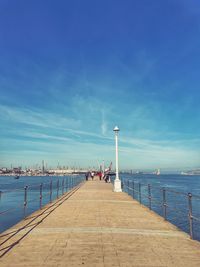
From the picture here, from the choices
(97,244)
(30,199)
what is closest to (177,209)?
(97,244)

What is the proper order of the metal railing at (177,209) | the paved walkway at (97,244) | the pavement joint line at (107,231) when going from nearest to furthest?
the paved walkway at (97,244)
the pavement joint line at (107,231)
the metal railing at (177,209)

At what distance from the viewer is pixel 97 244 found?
6109 millimetres

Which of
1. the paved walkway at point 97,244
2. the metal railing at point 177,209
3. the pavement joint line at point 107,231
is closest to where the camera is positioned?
the paved walkway at point 97,244

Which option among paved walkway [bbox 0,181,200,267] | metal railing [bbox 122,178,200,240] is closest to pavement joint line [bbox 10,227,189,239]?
paved walkway [bbox 0,181,200,267]

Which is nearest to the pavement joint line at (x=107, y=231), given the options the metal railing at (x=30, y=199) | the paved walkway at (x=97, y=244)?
the paved walkway at (x=97, y=244)

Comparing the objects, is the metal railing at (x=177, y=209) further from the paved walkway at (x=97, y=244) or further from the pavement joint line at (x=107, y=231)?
the paved walkway at (x=97, y=244)

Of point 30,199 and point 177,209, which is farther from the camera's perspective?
point 30,199

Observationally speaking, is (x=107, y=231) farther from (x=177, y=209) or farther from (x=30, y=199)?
(x=30, y=199)

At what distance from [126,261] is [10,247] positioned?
105 inches

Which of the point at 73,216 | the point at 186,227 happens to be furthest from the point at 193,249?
the point at 186,227

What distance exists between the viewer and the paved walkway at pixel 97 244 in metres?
5.05

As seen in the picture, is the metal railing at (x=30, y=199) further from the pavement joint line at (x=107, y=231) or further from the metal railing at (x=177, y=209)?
the metal railing at (x=177, y=209)

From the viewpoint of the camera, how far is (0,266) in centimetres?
472

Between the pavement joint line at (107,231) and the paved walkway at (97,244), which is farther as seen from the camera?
the pavement joint line at (107,231)
